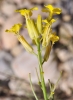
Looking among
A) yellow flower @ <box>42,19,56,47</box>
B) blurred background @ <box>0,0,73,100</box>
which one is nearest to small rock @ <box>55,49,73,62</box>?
blurred background @ <box>0,0,73,100</box>

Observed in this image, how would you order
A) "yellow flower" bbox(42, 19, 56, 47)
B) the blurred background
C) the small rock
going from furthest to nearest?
the small rock, the blurred background, "yellow flower" bbox(42, 19, 56, 47)

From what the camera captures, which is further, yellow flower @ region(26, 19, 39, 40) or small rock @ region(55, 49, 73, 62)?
small rock @ region(55, 49, 73, 62)

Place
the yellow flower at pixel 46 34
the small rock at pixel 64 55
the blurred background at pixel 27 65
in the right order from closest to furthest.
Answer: the yellow flower at pixel 46 34 < the blurred background at pixel 27 65 < the small rock at pixel 64 55

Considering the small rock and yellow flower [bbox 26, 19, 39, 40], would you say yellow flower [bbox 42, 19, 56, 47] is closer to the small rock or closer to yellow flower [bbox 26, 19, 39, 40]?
yellow flower [bbox 26, 19, 39, 40]

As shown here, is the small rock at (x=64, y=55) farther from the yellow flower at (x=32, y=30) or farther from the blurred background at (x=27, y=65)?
the yellow flower at (x=32, y=30)

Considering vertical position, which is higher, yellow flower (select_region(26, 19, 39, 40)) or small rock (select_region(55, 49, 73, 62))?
yellow flower (select_region(26, 19, 39, 40))

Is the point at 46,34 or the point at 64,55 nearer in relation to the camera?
the point at 46,34

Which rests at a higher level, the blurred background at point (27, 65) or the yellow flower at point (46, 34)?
the yellow flower at point (46, 34)

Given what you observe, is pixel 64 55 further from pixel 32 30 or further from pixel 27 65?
pixel 32 30

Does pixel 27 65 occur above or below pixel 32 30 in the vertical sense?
below

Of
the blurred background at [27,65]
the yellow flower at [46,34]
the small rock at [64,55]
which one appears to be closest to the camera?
the yellow flower at [46,34]

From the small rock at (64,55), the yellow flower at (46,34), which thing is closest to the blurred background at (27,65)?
the small rock at (64,55)

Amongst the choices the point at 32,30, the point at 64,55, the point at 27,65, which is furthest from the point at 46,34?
the point at 64,55
